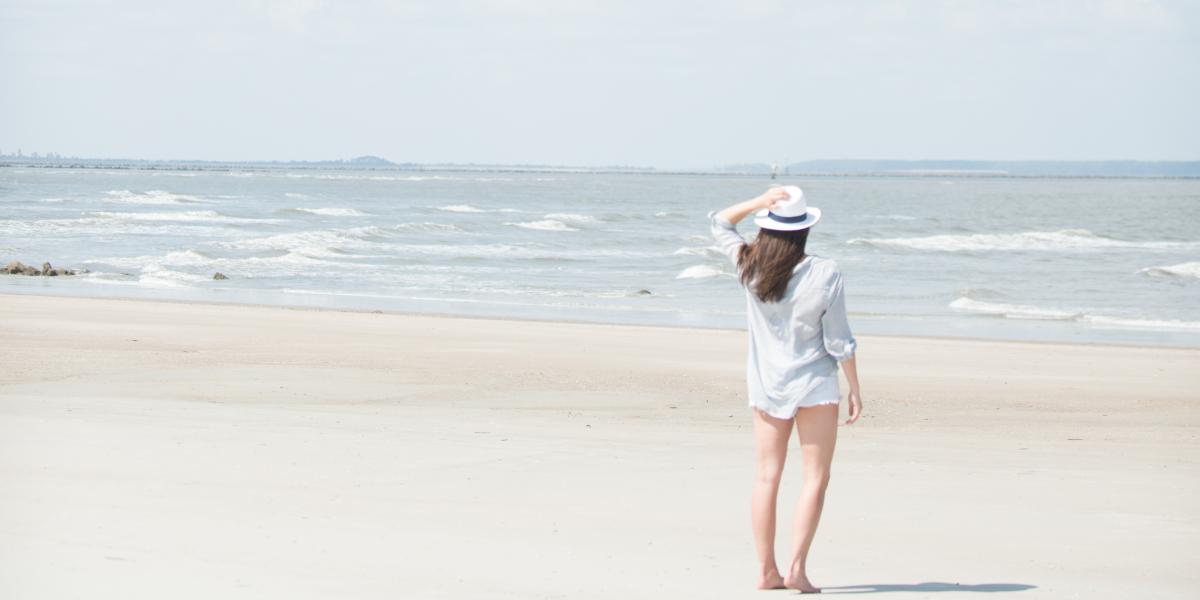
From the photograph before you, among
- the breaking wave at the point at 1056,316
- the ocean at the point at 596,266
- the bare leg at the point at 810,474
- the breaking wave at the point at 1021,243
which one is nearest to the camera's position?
the bare leg at the point at 810,474

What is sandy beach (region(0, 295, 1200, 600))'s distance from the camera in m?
4.97

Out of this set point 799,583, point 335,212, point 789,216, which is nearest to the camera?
point 789,216

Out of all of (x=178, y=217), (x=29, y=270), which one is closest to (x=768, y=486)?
(x=29, y=270)

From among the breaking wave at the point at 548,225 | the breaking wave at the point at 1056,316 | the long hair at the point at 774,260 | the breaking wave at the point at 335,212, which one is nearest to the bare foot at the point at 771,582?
the long hair at the point at 774,260

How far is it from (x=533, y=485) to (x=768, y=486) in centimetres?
188

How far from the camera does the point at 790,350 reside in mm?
4758

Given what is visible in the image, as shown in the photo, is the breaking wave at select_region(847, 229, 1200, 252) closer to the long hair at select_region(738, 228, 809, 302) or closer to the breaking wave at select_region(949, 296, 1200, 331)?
the breaking wave at select_region(949, 296, 1200, 331)

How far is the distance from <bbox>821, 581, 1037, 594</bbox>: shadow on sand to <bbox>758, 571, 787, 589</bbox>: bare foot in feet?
0.62

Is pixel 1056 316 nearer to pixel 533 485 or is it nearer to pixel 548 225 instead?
pixel 533 485

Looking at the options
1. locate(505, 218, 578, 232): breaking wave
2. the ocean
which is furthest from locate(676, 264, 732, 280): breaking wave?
locate(505, 218, 578, 232): breaking wave

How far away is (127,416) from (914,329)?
1372cm

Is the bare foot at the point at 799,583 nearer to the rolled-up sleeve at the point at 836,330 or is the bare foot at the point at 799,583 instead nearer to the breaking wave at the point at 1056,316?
the rolled-up sleeve at the point at 836,330

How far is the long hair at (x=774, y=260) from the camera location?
15.3 ft

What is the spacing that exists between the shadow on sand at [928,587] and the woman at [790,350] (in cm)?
14
